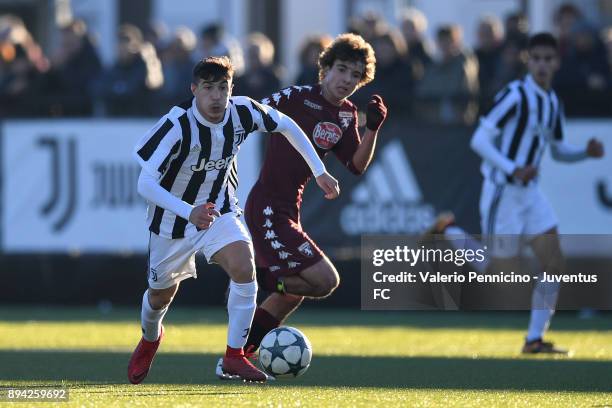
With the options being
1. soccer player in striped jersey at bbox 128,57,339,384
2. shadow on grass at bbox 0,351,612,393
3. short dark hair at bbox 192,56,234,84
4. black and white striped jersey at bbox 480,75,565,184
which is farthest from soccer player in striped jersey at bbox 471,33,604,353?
short dark hair at bbox 192,56,234,84

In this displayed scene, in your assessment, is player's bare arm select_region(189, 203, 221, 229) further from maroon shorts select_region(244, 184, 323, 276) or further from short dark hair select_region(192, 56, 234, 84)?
maroon shorts select_region(244, 184, 323, 276)

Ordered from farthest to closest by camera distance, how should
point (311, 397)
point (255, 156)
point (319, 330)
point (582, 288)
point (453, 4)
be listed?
1. point (453, 4)
2. point (255, 156)
3. point (582, 288)
4. point (319, 330)
5. point (311, 397)

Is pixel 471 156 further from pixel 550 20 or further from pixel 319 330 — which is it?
pixel 550 20

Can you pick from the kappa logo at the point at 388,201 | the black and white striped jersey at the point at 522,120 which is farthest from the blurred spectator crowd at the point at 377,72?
the black and white striped jersey at the point at 522,120

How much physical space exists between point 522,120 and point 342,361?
250cm

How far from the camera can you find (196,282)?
626 inches

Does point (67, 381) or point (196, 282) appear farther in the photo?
point (196, 282)

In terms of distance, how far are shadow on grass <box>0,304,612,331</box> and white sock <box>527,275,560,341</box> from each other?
2340 mm

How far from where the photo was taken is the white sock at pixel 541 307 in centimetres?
1109

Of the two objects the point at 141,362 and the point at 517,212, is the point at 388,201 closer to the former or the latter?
the point at 517,212

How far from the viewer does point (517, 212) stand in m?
11.3

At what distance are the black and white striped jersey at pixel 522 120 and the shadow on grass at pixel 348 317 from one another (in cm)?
276

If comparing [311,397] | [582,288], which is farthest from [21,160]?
[311,397]

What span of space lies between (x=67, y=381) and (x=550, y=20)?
1209 centimetres
